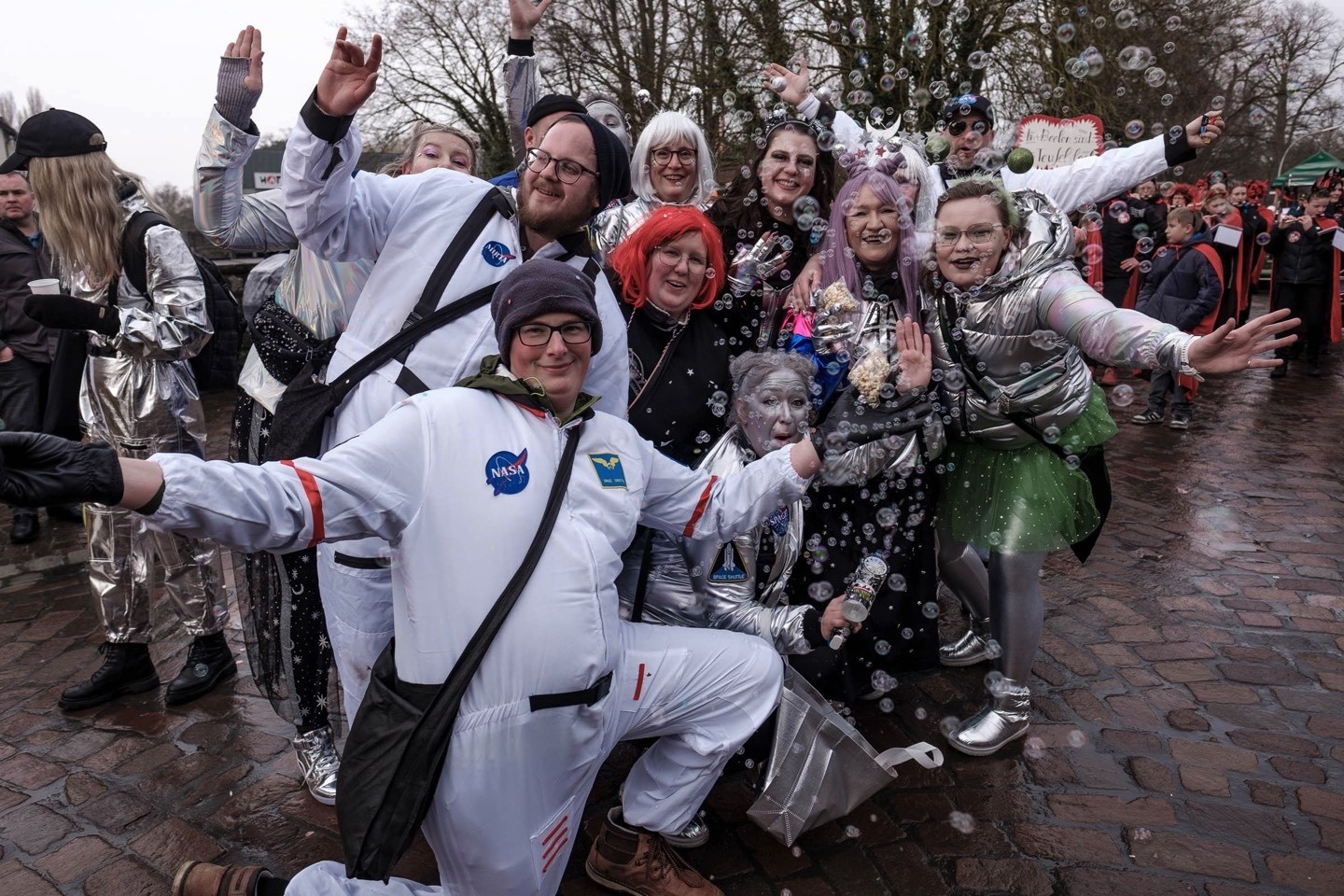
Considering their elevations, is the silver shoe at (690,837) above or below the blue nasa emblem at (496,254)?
below

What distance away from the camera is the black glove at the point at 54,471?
1.47 m

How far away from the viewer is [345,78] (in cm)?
223

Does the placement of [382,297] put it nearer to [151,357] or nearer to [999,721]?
[151,357]

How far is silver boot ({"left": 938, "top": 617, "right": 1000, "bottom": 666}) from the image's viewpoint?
13.2 feet

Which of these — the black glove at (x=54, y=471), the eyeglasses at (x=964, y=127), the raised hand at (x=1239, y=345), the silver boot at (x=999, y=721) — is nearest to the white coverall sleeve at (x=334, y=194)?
the black glove at (x=54, y=471)

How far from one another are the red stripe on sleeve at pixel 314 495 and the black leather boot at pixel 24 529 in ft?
17.6

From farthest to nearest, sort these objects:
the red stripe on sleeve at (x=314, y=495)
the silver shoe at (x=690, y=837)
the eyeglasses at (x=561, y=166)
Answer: the silver shoe at (x=690, y=837) < the eyeglasses at (x=561, y=166) < the red stripe on sleeve at (x=314, y=495)

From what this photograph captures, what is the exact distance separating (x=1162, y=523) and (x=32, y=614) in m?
6.75

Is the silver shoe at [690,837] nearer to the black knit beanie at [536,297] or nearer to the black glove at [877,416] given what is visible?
the black glove at [877,416]

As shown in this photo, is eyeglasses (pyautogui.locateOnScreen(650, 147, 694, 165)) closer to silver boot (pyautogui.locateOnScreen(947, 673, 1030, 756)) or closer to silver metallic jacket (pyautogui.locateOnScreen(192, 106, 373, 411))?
silver metallic jacket (pyautogui.locateOnScreen(192, 106, 373, 411))

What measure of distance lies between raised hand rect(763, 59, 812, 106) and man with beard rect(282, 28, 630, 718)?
1.64 meters

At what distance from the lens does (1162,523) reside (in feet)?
19.5

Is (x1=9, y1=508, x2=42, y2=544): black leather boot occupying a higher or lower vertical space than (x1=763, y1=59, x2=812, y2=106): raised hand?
lower

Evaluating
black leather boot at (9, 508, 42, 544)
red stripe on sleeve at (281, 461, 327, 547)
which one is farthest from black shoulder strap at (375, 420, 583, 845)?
black leather boot at (9, 508, 42, 544)
